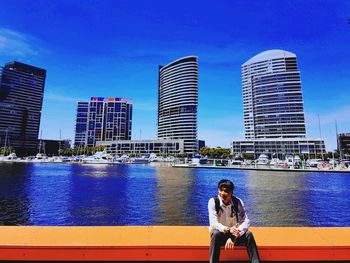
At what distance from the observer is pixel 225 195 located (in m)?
5.36

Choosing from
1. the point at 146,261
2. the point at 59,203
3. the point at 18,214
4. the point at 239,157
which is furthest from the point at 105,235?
the point at 239,157

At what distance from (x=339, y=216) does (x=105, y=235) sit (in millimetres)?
23044

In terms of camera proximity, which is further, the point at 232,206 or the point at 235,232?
the point at 232,206

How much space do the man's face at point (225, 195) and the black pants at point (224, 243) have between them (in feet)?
2.25

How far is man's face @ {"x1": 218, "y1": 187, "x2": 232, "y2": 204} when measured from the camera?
5.32 metres

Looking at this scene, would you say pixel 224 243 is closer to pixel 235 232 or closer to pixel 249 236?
pixel 235 232

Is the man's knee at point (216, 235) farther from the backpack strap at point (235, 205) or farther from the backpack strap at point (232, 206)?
the backpack strap at point (235, 205)

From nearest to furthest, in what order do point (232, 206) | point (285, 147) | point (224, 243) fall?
point (224, 243) < point (232, 206) < point (285, 147)

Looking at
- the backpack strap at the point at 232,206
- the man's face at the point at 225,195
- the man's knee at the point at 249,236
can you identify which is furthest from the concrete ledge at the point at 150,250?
the man's face at the point at 225,195

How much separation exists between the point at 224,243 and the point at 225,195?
3.06 feet

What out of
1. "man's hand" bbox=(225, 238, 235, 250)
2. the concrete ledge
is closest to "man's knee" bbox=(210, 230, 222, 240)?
"man's hand" bbox=(225, 238, 235, 250)

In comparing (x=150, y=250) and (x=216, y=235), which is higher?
(x=216, y=235)

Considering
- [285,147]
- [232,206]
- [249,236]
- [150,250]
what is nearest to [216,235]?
[249,236]

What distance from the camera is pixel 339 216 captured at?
21875mm
